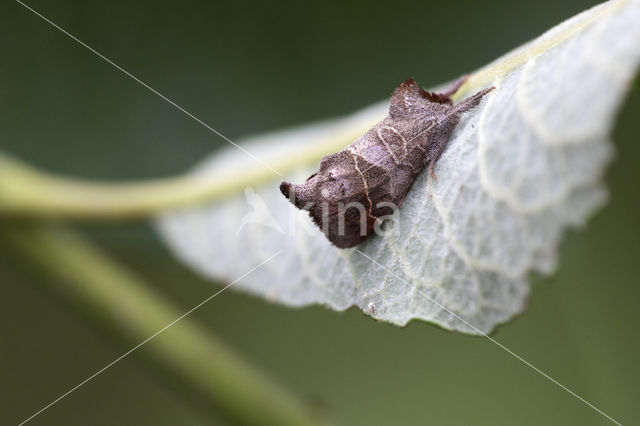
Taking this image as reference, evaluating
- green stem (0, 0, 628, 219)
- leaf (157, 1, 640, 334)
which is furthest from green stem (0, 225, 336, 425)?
leaf (157, 1, 640, 334)

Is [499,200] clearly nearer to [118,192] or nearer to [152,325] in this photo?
[152,325]

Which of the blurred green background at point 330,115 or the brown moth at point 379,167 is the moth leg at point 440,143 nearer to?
the brown moth at point 379,167

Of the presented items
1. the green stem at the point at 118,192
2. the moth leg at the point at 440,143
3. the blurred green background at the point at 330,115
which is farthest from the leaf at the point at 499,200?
the blurred green background at the point at 330,115

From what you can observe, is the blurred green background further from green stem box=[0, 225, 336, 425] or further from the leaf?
the leaf

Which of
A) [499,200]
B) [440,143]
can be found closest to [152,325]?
[440,143]

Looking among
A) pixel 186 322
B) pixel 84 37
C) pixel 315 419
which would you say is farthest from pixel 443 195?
pixel 84 37

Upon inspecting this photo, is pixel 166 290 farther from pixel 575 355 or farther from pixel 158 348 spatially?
pixel 575 355
